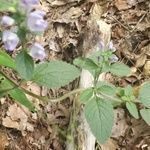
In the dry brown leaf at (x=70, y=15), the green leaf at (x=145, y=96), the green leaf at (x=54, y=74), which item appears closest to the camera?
the green leaf at (x=54, y=74)

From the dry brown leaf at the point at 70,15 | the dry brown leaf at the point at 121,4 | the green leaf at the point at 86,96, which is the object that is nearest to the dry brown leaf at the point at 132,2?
the dry brown leaf at the point at 121,4

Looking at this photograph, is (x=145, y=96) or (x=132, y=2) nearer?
(x=145, y=96)

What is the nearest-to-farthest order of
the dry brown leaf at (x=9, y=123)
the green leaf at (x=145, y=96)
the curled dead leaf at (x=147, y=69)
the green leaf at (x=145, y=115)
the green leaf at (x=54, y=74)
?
the green leaf at (x=54, y=74)
the green leaf at (x=145, y=96)
the green leaf at (x=145, y=115)
the dry brown leaf at (x=9, y=123)
the curled dead leaf at (x=147, y=69)

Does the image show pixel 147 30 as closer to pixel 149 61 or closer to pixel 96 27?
pixel 149 61

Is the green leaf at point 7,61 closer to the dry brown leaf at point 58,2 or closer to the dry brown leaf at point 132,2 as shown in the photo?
the dry brown leaf at point 58,2

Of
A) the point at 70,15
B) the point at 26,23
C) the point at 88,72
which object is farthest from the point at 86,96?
the point at 70,15

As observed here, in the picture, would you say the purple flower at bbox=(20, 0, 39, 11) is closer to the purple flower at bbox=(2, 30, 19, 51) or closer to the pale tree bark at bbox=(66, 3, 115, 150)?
the purple flower at bbox=(2, 30, 19, 51)

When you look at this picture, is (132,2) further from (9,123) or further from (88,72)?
(9,123)
